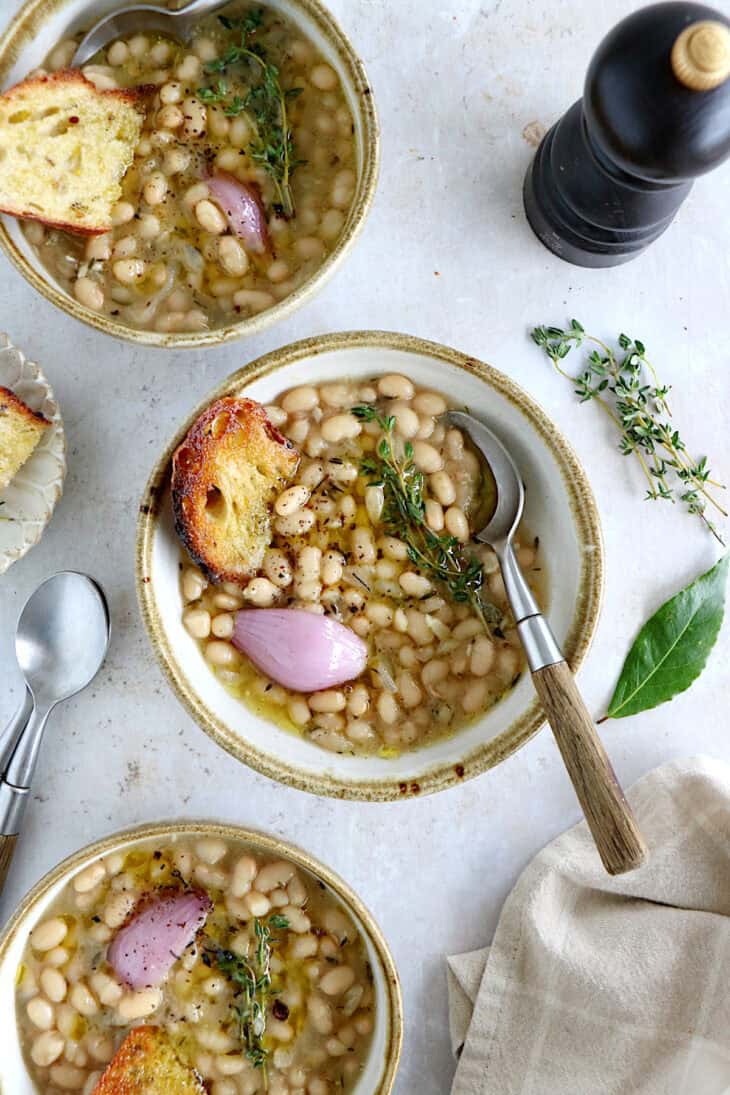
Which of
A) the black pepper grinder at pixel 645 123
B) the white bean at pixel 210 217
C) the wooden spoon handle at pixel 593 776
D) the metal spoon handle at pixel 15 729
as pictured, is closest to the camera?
the black pepper grinder at pixel 645 123

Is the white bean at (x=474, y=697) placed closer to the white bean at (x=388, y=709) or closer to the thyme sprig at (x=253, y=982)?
the white bean at (x=388, y=709)

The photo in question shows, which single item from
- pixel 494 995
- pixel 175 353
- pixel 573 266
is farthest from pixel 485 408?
pixel 494 995

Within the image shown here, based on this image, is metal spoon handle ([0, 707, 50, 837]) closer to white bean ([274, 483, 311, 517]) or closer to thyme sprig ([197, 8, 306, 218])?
white bean ([274, 483, 311, 517])

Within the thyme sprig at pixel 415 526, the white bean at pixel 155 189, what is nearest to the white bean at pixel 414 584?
the thyme sprig at pixel 415 526

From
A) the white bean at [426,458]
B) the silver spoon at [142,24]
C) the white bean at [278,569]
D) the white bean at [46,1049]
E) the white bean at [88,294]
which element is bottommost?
the white bean at [46,1049]

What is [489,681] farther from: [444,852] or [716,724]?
[716,724]

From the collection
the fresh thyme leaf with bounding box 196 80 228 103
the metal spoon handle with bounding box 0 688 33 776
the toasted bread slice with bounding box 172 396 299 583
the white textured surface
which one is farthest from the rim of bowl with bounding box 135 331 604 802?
the fresh thyme leaf with bounding box 196 80 228 103

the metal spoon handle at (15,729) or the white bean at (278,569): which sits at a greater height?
the white bean at (278,569)
